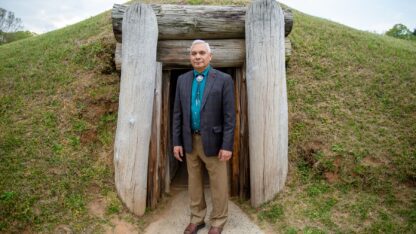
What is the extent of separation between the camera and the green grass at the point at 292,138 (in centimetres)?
455

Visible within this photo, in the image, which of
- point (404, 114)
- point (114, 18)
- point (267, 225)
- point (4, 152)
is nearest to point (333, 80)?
point (404, 114)

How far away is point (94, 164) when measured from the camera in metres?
5.32

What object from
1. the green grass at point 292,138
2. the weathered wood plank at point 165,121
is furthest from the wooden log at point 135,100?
the weathered wood plank at point 165,121

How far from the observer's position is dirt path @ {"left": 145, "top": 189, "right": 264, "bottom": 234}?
4637 millimetres

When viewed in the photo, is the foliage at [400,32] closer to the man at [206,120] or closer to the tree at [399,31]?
the tree at [399,31]

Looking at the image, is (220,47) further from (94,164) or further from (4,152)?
(4,152)

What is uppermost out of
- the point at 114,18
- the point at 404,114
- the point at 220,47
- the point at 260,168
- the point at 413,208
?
the point at 114,18

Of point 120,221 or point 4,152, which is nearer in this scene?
point 120,221

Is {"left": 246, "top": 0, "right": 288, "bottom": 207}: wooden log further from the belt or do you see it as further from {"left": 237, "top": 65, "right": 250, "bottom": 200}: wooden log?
the belt

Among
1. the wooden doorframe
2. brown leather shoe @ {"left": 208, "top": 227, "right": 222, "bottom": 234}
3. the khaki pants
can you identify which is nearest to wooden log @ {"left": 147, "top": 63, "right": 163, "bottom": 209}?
the wooden doorframe

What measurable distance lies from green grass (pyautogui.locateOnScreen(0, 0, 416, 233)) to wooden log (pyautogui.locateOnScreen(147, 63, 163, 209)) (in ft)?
1.29

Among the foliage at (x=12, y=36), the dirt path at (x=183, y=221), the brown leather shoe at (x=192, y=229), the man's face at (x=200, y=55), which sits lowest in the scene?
the dirt path at (x=183, y=221)

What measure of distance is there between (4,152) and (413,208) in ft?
20.4

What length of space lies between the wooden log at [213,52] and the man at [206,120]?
1205 millimetres
